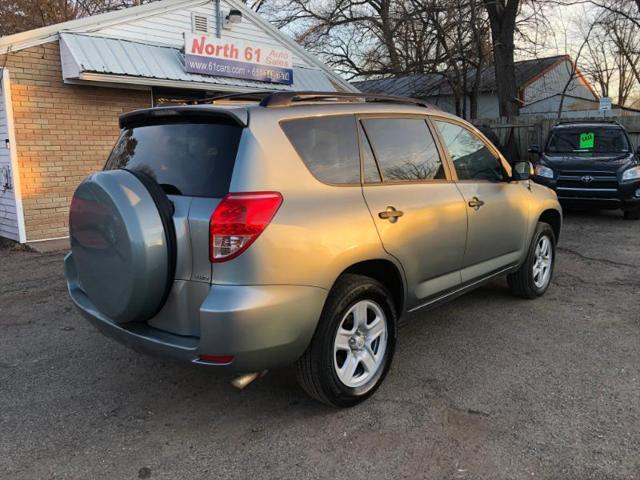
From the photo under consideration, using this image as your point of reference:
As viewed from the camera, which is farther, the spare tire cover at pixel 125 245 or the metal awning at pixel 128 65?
the metal awning at pixel 128 65

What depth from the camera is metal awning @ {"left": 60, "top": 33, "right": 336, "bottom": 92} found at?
8.40 metres

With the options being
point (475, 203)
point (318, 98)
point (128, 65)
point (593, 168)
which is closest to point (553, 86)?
point (593, 168)

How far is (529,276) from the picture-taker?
5129mm

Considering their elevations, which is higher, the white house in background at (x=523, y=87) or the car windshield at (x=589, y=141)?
the white house in background at (x=523, y=87)

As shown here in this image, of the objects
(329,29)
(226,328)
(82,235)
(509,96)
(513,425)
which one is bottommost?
(513,425)

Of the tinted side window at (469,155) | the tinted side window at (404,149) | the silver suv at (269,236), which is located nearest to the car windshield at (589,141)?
the tinted side window at (469,155)

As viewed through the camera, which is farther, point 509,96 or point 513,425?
point 509,96

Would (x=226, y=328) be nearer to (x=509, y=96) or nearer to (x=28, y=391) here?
(x=28, y=391)

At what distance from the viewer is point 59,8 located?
20.8 metres

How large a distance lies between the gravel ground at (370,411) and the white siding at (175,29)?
20.7ft

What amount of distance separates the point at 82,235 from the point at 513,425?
2.71 m

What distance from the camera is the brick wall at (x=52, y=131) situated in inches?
330

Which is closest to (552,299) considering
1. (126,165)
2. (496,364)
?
(496,364)

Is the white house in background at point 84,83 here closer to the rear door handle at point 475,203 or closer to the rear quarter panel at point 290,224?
the rear door handle at point 475,203
